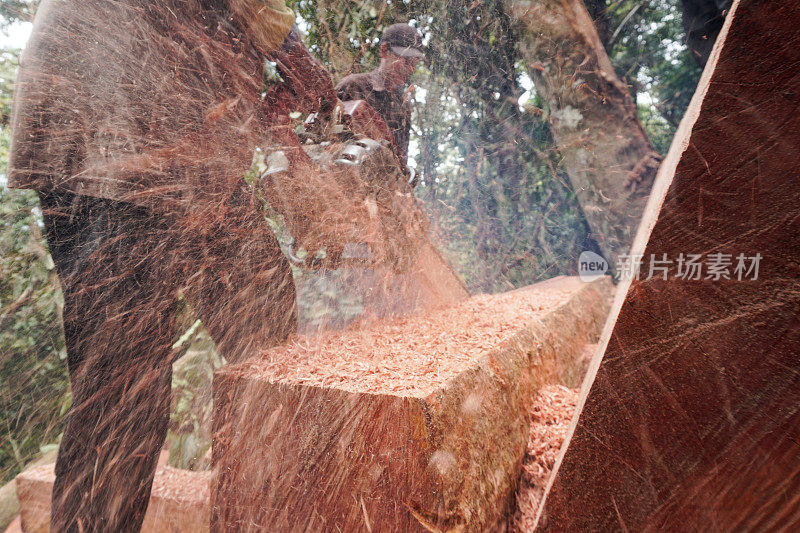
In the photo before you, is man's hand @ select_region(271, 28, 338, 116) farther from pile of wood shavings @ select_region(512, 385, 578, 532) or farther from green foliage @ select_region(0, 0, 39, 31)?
pile of wood shavings @ select_region(512, 385, 578, 532)

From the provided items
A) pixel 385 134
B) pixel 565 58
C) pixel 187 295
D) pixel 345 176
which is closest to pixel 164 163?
pixel 187 295

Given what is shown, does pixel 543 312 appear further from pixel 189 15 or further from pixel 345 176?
pixel 189 15

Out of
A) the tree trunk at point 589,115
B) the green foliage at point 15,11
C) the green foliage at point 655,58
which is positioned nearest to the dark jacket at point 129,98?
the green foliage at point 15,11

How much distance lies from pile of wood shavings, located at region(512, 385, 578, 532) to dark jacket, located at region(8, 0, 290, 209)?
54.1 inches

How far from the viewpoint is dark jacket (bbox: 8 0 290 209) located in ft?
3.50

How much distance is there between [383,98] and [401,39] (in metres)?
0.31

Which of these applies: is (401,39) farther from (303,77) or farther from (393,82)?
(303,77)

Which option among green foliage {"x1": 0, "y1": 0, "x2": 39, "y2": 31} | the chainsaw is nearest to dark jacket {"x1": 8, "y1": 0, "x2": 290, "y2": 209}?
the chainsaw

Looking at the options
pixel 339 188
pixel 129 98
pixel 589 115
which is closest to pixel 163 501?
A: pixel 339 188

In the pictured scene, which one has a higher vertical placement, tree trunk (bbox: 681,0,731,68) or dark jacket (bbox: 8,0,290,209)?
tree trunk (bbox: 681,0,731,68)

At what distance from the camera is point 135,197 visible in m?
1.20

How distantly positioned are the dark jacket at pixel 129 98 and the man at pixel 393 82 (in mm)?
706

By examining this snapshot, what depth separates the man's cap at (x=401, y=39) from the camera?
2049mm

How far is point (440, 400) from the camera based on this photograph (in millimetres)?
960
